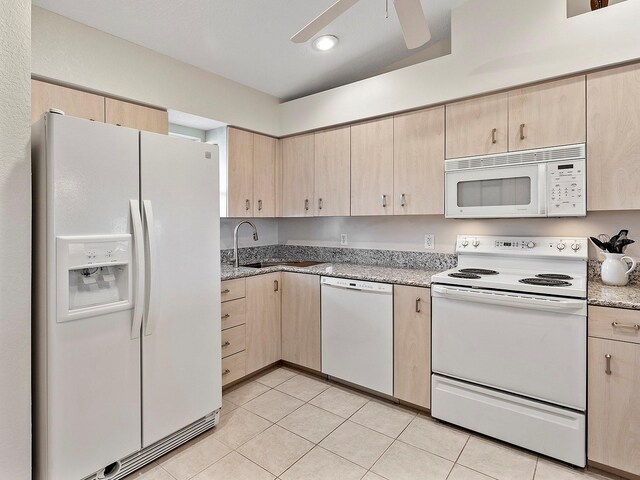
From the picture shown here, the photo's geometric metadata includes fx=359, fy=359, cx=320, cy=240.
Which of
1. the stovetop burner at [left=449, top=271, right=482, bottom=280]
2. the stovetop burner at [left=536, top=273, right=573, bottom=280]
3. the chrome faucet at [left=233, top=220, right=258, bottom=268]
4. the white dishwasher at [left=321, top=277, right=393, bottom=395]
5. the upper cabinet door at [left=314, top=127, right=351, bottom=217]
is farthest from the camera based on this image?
the chrome faucet at [left=233, top=220, right=258, bottom=268]

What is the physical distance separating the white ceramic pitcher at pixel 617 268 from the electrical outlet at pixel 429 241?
1122mm

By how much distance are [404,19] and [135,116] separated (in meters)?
1.89

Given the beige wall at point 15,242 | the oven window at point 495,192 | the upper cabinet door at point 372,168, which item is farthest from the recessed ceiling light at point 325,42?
the beige wall at point 15,242

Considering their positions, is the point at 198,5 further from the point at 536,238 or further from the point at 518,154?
the point at 536,238

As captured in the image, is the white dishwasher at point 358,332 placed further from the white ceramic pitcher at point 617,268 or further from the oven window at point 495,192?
the white ceramic pitcher at point 617,268

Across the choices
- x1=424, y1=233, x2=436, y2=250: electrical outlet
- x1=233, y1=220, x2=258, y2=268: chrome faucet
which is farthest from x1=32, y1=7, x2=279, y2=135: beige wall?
x1=424, y1=233, x2=436, y2=250: electrical outlet

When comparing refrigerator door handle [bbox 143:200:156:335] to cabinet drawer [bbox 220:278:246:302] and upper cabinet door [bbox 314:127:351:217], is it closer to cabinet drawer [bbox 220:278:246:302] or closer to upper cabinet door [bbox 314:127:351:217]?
cabinet drawer [bbox 220:278:246:302]

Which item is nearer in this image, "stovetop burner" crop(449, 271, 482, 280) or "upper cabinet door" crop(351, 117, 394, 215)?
"stovetop burner" crop(449, 271, 482, 280)

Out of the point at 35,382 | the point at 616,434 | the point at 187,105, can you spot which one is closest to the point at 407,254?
the point at 616,434

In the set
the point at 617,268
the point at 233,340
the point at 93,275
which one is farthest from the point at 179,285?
the point at 617,268

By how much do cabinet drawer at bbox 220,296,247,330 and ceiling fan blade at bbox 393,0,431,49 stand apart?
2077 mm

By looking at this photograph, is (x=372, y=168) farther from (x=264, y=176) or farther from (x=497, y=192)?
(x=264, y=176)

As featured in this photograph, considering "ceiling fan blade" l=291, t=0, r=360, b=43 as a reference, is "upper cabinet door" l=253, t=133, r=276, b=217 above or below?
below

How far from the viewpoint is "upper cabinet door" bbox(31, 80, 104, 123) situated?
2061 mm
